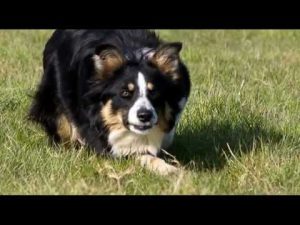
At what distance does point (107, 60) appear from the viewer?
18.3ft

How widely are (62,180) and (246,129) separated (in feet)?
6.46

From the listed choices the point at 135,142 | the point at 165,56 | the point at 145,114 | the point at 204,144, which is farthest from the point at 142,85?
the point at 204,144

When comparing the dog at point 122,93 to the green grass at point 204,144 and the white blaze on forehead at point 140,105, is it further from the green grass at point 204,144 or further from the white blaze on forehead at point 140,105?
the green grass at point 204,144

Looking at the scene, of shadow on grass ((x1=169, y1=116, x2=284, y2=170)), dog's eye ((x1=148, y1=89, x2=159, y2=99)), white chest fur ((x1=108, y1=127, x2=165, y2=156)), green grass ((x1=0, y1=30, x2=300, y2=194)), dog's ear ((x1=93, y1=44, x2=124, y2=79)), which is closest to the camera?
green grass ((x1=0, y1=30, x2=300, y2=194))

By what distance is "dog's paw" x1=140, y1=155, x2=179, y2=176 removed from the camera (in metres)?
5.41

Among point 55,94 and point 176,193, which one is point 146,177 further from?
point 55,94

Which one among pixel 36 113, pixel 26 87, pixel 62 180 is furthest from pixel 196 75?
pixel 62 180

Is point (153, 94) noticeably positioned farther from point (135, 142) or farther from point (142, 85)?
point (135, 142)

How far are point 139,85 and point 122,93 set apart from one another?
0.47 ft

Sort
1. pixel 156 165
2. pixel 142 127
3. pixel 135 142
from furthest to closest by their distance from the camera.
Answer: pixel 135 142
pixel 156 165
pixel 142 127

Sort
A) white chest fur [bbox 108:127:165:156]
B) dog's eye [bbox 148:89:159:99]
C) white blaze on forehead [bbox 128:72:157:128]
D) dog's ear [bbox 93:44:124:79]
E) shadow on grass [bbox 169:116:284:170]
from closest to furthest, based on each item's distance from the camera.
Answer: white blaze on forehead [bbox 128:72:157:128] < dog's eye [bbox 148:89:159:99] < dog's ear [bbox 93:44:124:79] < white chest fur [bbox 108:127:165:156] < shadow on grass [bbox 169:116:284:170]

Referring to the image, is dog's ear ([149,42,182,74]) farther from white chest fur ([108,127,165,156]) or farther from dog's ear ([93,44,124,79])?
white chest fur ([108,127,165,156])

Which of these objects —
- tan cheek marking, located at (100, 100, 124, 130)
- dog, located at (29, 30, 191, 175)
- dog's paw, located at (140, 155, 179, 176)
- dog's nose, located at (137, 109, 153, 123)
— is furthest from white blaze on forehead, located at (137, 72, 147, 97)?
dog's paw, located at (140, 155, 179, 176)
